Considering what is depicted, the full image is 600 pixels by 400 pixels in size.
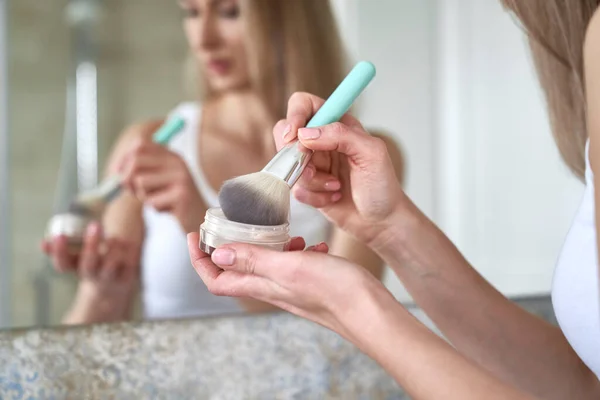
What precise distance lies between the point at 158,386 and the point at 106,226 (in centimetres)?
19

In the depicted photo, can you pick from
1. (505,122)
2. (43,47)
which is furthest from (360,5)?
(43,47)

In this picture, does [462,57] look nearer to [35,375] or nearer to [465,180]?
[465,180]

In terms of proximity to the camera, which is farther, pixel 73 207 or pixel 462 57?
pixel 462 57

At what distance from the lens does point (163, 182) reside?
28.1 inches

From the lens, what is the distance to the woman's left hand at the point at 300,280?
1.34 feet

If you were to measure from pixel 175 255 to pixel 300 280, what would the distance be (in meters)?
0.34

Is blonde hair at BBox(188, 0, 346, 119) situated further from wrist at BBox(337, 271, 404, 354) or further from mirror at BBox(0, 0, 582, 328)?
wrist at BBox(337, 271, 404, 354)

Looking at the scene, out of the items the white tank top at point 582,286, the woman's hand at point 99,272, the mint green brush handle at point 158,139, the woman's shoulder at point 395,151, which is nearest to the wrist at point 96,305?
the woman's hand at point 99,272

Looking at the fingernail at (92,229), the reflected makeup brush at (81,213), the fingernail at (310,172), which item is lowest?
the fingernail at (92,229)

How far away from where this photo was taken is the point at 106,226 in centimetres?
69

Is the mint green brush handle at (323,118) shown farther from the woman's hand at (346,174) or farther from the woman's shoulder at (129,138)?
the woman's shoulder at (129,138)

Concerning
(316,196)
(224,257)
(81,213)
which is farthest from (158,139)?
(224,257)

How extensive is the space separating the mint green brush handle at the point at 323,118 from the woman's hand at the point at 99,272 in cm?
28

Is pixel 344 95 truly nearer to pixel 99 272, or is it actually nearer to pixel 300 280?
pixel 300 280
